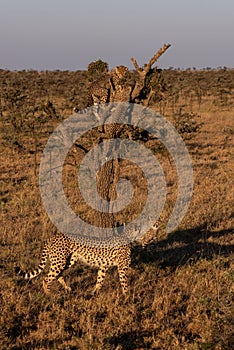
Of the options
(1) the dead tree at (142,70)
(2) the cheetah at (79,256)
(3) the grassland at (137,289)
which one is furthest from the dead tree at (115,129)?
(2) the cheetah at (79,256)

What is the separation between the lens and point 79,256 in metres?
7.43

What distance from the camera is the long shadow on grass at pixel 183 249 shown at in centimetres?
875

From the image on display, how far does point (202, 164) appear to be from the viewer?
17.7m

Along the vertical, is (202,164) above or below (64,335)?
above

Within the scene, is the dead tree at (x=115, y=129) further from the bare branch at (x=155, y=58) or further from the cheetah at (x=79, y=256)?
the cheetah at (x=79, y=256)

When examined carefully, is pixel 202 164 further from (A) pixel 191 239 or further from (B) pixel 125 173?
(A) pixel 191 239

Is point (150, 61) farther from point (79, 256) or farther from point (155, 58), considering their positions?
point (79, 256)

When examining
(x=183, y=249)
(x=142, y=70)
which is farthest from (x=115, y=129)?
(x=183, y=249)

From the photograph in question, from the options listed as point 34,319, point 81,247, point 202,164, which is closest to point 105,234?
point 81,247

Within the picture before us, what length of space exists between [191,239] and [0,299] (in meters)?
5.00

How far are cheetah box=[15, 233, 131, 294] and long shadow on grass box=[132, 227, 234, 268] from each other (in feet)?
4.24

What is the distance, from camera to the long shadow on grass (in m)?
8.75

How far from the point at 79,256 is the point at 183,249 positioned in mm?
3019

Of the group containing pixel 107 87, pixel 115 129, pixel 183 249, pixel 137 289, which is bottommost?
pixel 137 289
